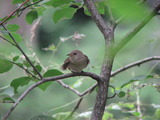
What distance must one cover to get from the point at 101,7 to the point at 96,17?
8.9 inches

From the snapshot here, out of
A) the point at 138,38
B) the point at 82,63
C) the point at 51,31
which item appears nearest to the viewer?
the point at 138,38

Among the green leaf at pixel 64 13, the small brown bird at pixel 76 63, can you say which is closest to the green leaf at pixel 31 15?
the green leaf at pixel 64 13

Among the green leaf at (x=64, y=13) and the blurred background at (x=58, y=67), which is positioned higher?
the blurred background at (x=58, y=67)

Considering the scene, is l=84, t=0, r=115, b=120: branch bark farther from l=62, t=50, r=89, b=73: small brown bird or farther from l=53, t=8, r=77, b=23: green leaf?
l=62, t=50, r=89, b=73: small brown bird

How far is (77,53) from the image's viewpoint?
1.29m

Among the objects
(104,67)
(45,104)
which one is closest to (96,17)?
(104,67)

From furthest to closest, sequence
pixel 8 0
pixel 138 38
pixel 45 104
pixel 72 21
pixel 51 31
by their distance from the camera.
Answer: pixel 51 31 < pixel 72 21 < pixel 8 0 < pixel 45 104 < pixel 138 38

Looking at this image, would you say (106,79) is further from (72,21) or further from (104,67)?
(72,21)

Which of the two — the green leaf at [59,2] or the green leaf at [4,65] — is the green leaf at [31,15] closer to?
the green leaf at [59,2]

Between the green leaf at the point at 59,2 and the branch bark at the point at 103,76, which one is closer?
the branch bark at the point at 103,76

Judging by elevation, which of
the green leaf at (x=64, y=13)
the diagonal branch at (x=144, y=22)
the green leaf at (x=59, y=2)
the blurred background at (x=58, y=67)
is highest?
the blurred background at (x=58, y=67)

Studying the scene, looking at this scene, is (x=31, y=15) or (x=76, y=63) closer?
(x=31, y=15)

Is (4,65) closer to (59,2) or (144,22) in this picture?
(59,2)

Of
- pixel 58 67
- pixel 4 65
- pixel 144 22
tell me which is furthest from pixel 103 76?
pixel 58 67
